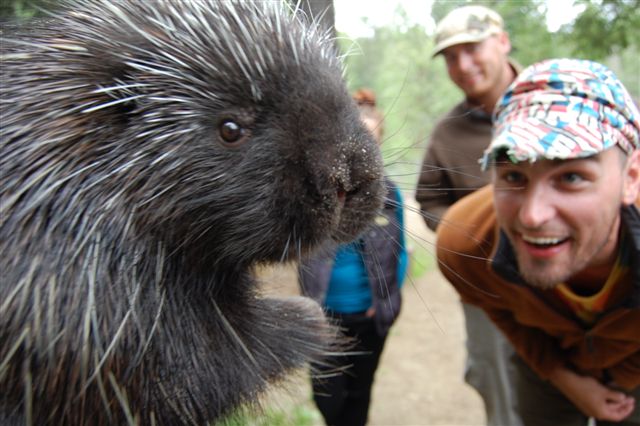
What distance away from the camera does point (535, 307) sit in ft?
4.90

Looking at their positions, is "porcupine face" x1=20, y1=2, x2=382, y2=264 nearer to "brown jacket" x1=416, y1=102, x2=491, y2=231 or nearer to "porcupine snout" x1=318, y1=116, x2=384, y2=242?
"porcupine snout" x1=318, y1=116, x2=384, y2=242

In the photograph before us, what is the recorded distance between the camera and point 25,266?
0.61m

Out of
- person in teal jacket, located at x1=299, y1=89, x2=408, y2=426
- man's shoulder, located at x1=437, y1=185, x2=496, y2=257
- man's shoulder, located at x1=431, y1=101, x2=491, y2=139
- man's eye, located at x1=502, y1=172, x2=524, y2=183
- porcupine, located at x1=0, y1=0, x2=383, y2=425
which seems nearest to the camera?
porcupine, located at x1=0, y1=0, x2=383, y2=425

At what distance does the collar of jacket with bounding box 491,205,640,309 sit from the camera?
1.25 metres

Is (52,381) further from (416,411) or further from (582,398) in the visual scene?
(416,411)

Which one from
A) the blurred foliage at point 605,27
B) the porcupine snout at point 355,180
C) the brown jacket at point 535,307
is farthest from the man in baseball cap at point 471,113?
the blurred foliage at point 605,27

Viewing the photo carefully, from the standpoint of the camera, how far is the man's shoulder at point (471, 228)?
1553 millimetres

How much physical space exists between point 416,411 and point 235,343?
3216 mm

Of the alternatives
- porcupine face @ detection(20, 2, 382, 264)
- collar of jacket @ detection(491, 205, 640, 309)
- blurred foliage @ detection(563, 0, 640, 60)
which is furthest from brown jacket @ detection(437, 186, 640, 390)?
blurred foliage @ detection(563, 0, 640, 60)

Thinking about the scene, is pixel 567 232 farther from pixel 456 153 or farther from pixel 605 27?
pixel 605 27

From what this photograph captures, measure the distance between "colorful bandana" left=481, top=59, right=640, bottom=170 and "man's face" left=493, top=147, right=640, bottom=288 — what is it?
0.19 feet

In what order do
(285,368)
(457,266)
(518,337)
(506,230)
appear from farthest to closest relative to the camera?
(518,337) → (457,266) → (506,230) → (285,368)

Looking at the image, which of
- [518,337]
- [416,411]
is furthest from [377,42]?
[518,337]

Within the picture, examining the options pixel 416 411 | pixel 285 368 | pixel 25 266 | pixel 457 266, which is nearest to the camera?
pixel 25 266
